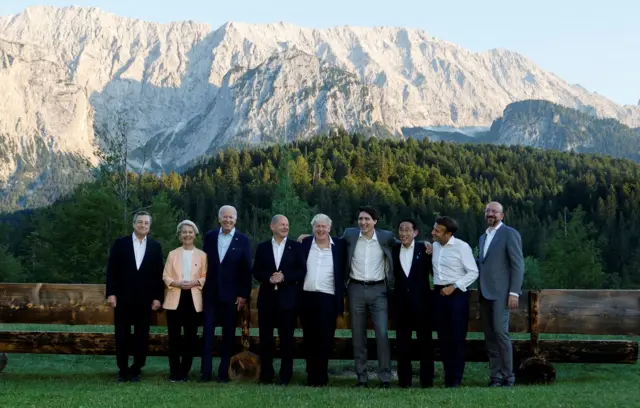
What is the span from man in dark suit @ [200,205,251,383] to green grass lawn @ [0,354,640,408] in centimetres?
48

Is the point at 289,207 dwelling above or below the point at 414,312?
above

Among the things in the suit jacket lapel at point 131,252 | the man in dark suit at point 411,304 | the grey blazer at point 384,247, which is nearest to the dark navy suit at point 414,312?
the man in dark suit at point 411,304

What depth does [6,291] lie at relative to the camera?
949 centimetres

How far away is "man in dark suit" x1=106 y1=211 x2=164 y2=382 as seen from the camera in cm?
876

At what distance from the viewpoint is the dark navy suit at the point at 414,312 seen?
862 centimetres

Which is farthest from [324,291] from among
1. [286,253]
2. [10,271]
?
[10,271]

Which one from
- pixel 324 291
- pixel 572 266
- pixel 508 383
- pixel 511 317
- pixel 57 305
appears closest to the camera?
pixel 508 383

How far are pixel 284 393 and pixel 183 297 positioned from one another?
2118 mm

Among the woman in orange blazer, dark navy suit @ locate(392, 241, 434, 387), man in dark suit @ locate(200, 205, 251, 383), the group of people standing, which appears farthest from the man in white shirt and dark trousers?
the woman in orange blazer

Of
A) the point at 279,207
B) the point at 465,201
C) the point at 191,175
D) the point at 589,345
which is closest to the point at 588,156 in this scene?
the point at 465,201

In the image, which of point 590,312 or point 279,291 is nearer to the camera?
point 279,291

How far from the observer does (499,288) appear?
A: 8.62m

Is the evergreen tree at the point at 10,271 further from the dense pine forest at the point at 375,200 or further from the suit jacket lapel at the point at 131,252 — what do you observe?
the suit jacket lapel at the point at 131,252

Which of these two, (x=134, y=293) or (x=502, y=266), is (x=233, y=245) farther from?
(x=502, y=266)
